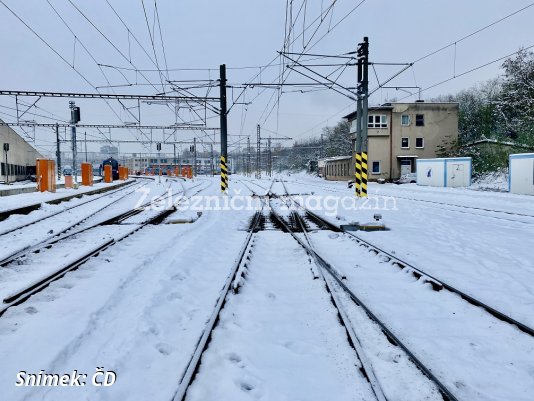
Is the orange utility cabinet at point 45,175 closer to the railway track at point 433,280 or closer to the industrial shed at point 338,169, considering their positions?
the railway track at point 433,280

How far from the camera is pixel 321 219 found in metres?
12.4

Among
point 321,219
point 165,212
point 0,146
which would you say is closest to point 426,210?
point 321,219

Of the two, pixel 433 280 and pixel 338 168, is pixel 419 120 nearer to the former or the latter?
pixel 338 168

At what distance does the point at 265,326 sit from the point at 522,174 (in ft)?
84.0

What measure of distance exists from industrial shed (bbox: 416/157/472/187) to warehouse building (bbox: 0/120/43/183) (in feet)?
131

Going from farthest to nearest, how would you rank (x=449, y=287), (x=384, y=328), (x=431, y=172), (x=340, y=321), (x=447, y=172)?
(x=431, y=172) → (x=447, y=172) → (x=449, y=287) → (x=340, y=321) → (x=384, y=328)

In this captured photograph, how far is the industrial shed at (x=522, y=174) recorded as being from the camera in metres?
23.0

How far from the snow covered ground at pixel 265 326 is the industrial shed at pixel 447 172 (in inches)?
1040

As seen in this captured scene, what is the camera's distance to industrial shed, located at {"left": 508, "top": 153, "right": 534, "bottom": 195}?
23.0m

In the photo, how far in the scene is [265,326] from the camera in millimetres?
4074

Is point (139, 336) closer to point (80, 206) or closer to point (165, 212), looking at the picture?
point (165, 212)

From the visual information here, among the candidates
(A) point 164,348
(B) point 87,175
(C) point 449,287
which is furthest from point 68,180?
(C) point 449,287

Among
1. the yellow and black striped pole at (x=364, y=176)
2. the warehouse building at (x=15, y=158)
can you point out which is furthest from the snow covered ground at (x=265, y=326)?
the warehouse building at (x=15, y=158)

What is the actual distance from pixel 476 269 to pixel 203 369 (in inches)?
206
